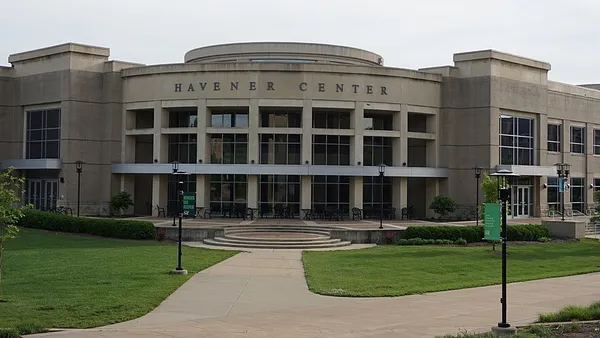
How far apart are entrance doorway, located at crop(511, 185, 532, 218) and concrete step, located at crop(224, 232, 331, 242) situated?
20.9 meters

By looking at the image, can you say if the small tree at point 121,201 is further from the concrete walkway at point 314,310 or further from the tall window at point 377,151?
the concrete walkway at point 314,310

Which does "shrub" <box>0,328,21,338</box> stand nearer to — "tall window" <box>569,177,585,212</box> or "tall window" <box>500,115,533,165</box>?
"tall window" <box>500,115,533,165</box>

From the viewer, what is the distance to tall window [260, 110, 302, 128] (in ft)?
154

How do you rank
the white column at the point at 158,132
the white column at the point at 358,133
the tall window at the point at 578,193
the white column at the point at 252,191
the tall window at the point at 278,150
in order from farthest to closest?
the tall window at the point at 578,193, the tall window at the point at 278,150, the white column at the point at 158,132, the white column at the point at 358,133, the white column at the point at 252,191

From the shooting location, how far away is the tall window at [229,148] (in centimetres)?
4650

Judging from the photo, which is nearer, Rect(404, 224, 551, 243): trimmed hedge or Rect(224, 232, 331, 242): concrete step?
Rect(224, 232, 331, 242): concrete step

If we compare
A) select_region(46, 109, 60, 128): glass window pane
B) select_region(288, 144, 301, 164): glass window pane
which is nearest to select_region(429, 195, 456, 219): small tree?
select_region(288, 144, 301, 164): glass window pane

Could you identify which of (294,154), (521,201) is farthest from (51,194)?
(521,201)

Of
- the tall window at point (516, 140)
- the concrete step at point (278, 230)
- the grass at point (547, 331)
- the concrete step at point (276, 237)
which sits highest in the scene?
the tall window at point (516, 140)

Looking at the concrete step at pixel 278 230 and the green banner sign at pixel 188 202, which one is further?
the concrete step at pixel 278 230

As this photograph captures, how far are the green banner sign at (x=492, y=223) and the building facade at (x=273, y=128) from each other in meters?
29.2

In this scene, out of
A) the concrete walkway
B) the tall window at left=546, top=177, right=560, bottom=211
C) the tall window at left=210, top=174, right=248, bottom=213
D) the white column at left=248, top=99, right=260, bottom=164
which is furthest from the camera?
the tall window at left=546, top=177, right=560, bottom=211

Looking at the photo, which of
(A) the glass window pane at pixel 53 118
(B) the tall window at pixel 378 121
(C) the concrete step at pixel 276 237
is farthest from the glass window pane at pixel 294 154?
(A) the glass window pane at pixel 53 118

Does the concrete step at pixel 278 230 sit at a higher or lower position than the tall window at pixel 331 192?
lower
